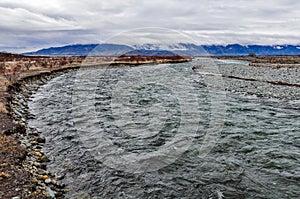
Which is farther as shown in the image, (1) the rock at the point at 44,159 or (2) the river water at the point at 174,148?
(1) the rock at the point at 44,159

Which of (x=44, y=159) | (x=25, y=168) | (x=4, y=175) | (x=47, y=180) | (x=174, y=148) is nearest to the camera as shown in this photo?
(x=4, y=175)

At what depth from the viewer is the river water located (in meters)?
8.09

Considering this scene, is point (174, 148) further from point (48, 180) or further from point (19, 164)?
point (19, 164)

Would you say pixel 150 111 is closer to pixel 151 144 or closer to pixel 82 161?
pixel 151 144

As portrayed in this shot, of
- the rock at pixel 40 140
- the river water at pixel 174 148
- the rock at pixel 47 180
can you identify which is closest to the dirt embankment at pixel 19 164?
the rock at pixel 40 140

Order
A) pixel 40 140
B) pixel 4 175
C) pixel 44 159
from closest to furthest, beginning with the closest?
1. pixel 4 175
2. pixel 44 159
3. pixel 40 140

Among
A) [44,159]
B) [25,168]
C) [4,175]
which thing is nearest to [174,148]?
[44,159]

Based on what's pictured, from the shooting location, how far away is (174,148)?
11.3m

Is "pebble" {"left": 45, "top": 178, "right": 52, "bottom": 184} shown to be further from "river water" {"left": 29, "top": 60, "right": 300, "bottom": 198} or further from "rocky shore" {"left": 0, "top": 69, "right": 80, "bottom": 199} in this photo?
"river water" {"left": 29, "top": 60, "right": 300, "bottom": 198}

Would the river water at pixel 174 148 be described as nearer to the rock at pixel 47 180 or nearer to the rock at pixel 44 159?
the rock at pixel 44 159

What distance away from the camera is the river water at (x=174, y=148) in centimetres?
809

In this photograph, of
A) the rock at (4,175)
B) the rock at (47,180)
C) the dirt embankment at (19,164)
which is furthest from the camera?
the rock at (47,180)

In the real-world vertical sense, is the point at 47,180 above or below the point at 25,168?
below

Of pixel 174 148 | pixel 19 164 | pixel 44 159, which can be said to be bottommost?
pixel 174 148
